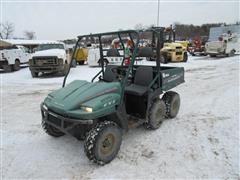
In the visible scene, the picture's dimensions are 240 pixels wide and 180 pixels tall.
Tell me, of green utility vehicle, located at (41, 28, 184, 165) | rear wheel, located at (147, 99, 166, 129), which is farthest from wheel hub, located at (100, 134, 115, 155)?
rear wheel, located at (147, 99, 166, 129)

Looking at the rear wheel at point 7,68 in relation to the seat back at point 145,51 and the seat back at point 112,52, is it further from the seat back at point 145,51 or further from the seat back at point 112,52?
the seat back at point 145,51

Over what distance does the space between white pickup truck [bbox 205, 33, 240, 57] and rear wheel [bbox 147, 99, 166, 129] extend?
16855 millimetres

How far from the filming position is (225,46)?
63.3ft

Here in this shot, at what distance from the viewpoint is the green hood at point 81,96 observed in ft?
10.9

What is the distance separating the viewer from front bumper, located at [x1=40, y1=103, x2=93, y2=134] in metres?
3.19

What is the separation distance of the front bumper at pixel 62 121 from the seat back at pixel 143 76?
5.30 feet

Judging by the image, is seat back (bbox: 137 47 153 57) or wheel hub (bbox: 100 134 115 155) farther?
seat back (bbox: 137 47 153 57)

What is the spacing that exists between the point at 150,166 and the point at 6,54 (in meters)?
14.3

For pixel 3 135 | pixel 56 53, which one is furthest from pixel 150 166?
pixel 56 53

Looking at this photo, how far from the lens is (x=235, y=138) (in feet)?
13.6

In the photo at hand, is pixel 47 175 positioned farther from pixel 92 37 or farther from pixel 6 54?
pixel 6 54

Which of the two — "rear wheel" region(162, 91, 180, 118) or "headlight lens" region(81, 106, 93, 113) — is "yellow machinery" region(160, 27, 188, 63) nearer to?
"rear wheel" region(162, 91, 180, 118)

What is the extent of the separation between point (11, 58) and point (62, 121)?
1371cm

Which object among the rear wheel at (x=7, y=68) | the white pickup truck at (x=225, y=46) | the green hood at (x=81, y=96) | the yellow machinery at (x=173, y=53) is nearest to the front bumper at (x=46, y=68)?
the rear wheel at (x=7, y=68)
